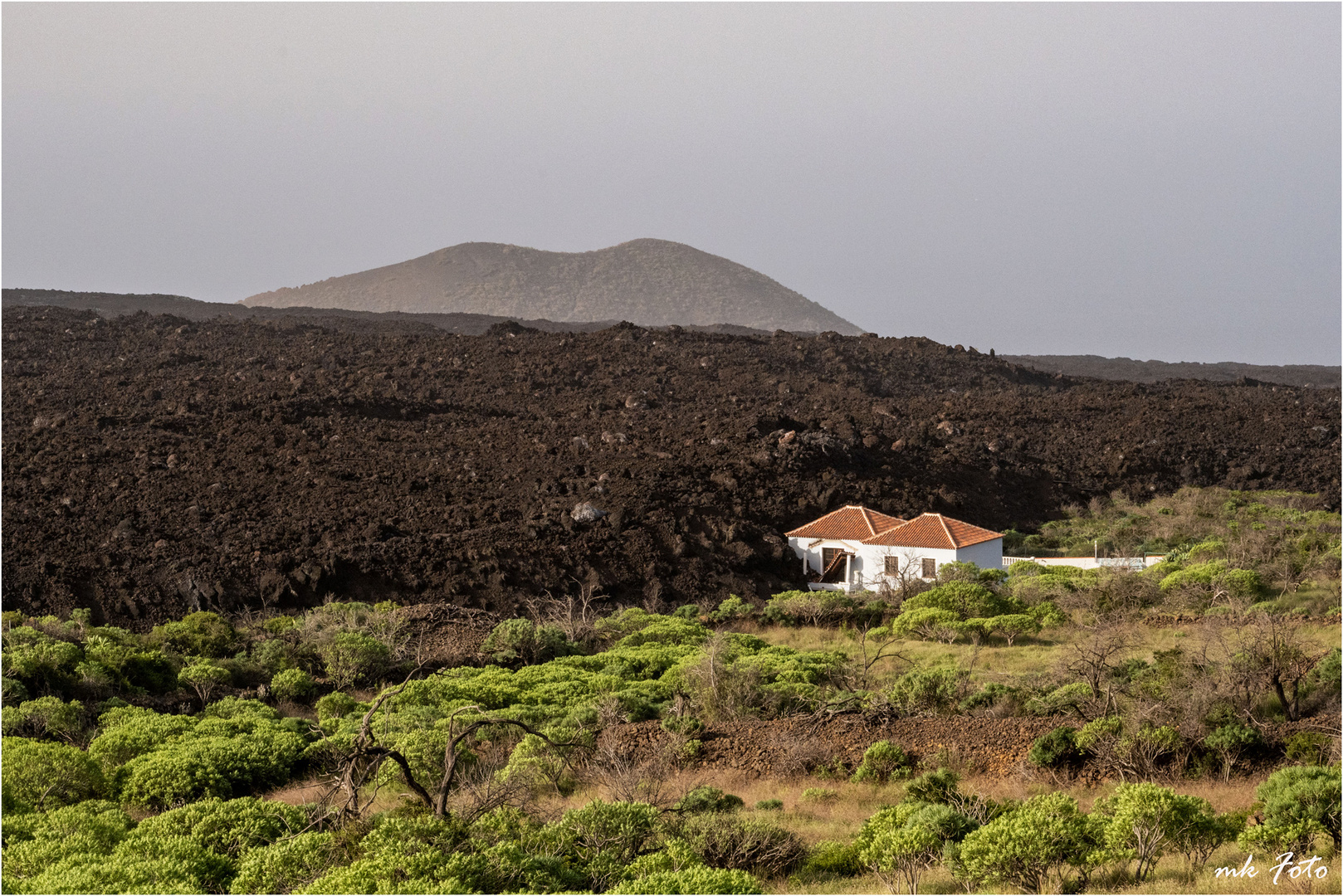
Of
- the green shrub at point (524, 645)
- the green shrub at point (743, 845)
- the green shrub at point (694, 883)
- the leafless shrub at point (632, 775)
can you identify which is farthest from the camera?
the green shrub at point (524, 645)

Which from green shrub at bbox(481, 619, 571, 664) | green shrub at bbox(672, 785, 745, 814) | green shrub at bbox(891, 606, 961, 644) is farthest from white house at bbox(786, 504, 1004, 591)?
green shrub at bbox(672, 785, 745, 814)

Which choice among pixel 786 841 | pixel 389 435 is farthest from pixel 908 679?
pixel 389 435

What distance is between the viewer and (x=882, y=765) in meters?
10.9

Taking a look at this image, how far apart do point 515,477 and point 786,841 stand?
2281cm

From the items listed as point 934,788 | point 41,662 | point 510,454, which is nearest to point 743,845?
point 934,788

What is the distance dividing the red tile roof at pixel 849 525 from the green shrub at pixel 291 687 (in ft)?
48.8

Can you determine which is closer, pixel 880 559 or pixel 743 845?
pixel 743 845

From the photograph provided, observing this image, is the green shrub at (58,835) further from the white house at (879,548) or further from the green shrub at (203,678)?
the white house at (879,548)

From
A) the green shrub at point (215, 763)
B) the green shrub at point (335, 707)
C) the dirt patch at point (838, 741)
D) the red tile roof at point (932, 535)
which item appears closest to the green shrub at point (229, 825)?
the green shrub at point (215, 763)

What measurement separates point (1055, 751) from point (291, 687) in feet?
32.4

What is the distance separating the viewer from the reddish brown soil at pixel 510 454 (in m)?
24.0

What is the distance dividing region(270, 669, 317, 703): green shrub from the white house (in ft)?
42.3

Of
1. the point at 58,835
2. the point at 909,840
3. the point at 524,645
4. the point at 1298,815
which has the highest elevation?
the point at 1298,815

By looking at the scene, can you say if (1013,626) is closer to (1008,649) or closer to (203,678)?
(1008,649)
